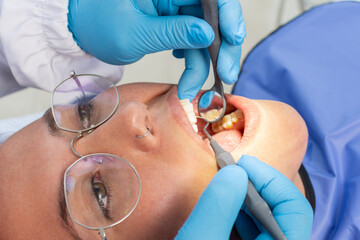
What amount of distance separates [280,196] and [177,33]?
50cm

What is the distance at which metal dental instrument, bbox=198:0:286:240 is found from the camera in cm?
72

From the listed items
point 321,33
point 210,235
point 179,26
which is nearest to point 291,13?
point 321,33

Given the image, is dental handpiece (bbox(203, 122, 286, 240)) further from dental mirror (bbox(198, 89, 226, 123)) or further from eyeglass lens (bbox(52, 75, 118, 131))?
eyeglass lens (bbox(52, 75, 118, 131))

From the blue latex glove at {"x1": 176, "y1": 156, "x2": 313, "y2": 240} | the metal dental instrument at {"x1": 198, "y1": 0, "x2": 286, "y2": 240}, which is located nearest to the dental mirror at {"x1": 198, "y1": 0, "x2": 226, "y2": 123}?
the metal dental instrument at {"x1": 198, "y1": 0, "x2": 286, "y2": 240}

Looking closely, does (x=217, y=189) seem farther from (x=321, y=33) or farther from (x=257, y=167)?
(x=321, y=33)

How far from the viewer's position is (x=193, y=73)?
3.29ft

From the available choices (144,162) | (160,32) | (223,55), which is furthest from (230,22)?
(144,162)

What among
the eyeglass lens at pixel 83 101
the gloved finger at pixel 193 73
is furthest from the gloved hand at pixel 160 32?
the eyeglass lens at pixel 83 101

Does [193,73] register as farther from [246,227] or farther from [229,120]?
[246,227]

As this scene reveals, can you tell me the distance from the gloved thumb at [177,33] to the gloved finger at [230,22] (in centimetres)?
7

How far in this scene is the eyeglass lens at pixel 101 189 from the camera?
0.85m

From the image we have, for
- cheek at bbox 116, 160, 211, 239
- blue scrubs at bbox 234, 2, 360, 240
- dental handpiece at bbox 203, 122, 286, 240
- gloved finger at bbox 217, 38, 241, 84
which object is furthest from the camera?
blue scrubs at bbox 234, 2, 360, 240

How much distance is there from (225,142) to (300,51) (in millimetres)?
631

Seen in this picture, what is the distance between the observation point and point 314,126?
124cm
